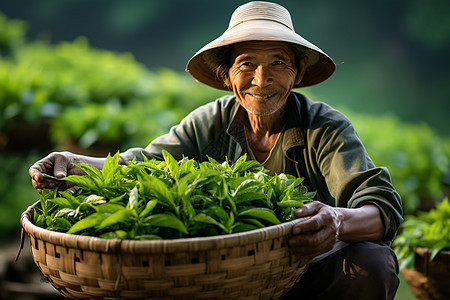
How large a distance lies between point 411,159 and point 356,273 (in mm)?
2962

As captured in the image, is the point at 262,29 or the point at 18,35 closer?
the point at 262,29

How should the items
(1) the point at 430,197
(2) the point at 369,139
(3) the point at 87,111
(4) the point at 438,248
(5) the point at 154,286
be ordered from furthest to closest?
(2) the point at 369,139, (1) the point at 430,197, (3) the point at 87,111, (4) the point at 438,248, (5) the point at 154,286

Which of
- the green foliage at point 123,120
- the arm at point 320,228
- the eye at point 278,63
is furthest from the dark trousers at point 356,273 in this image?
the green foliage at point 123,120

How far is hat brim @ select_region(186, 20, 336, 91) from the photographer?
67.2 inches

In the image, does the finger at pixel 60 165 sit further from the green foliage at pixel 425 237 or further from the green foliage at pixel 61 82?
the green foliage at pixel 61 82

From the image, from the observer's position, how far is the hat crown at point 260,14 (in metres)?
1.89

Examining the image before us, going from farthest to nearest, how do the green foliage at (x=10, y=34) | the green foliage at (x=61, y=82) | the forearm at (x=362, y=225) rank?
1. the green foliage at (x=10, y=34)
2. the green foliage at (x=61, y=82)
3. the forearm at (x=362, y=225)

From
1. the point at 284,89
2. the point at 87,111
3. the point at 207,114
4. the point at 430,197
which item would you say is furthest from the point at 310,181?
the point at 430,197

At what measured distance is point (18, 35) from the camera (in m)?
5.95

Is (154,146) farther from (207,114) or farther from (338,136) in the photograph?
(338,136)

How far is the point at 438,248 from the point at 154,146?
137 cm

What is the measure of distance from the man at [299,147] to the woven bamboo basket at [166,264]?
0.12 meters

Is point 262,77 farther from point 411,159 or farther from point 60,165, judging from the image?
point 411,159

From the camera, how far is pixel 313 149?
1.85m
